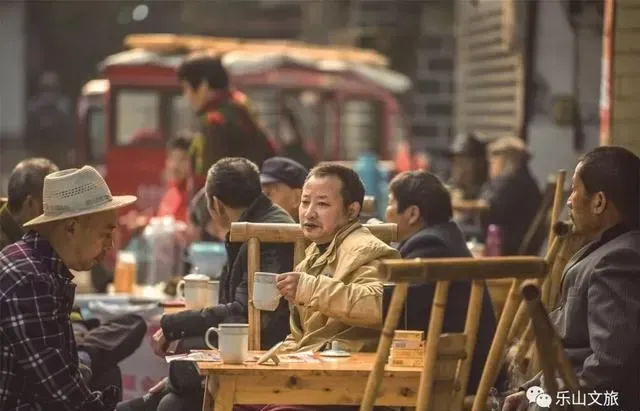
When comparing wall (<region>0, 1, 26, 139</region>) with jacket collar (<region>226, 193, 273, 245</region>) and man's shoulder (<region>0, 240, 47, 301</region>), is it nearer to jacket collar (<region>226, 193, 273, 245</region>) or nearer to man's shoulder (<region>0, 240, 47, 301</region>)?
jacket collar (<region>226, 193, 273, 245</region>)

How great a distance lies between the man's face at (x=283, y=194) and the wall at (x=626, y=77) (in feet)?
6.49

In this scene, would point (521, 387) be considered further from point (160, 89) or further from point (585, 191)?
point (160, 89)

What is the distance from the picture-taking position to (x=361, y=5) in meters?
23.5

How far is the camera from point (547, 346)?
5188 mm

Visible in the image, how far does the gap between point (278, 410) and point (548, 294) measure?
2062 millimetres

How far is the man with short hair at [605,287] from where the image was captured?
225 inches

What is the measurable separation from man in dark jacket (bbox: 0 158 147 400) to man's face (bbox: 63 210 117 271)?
68.6 inches

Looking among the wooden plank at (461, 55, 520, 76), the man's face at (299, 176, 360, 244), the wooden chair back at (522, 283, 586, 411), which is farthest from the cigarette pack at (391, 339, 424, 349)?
the wooden plank at (461, 55, 520, 76)

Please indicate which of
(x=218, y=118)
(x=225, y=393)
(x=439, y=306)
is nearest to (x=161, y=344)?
(x=225, y=393)

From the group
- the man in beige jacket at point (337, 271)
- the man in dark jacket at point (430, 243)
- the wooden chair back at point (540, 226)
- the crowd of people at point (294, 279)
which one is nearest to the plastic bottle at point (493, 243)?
the wooden chair back at point (540, 226)

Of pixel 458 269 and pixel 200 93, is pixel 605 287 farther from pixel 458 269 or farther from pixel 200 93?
pixel 200 93

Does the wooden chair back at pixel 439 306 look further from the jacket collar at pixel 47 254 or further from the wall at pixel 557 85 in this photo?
the wall at pixel 557 85

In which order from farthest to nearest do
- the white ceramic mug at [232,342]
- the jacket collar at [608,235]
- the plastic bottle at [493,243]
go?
the plastic bottle at [493,243] → the jacket collar at [608,235] → the white ceramic mug at [232,342]

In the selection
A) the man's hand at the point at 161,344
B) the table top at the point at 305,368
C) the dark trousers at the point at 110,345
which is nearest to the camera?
the table top at the point at 305,368
